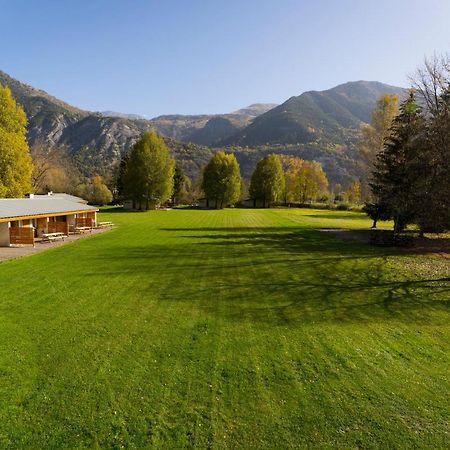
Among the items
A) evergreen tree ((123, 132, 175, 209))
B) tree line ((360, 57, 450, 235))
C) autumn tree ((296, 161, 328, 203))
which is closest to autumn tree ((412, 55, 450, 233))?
tree line ((360, 57, 450, 235))

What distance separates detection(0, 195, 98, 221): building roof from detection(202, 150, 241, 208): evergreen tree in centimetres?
4110

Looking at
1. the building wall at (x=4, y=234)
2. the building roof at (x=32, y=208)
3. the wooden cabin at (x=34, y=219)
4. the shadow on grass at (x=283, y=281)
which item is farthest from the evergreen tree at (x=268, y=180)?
the building wall at (x=4, y=234)

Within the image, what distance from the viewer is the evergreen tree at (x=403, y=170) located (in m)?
26.3

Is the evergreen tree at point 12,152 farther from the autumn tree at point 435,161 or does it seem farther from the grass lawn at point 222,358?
the autumn tree at point 435,161

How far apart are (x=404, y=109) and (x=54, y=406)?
33.6 m

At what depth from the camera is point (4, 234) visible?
22.7 meters

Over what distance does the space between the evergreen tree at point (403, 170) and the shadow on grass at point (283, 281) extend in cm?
564

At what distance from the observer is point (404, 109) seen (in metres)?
31.3

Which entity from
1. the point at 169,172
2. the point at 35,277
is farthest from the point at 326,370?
the point at 169,172

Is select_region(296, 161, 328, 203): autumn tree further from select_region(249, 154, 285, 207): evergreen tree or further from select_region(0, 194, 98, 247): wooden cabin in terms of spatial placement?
select_region(0, 194, 98, 247): wooden cabin

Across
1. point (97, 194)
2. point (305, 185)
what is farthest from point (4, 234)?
point (305, 185)

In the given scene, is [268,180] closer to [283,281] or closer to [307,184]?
[307,184]

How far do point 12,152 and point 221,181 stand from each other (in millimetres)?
43611

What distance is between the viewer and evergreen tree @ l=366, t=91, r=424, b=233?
26.3 m
